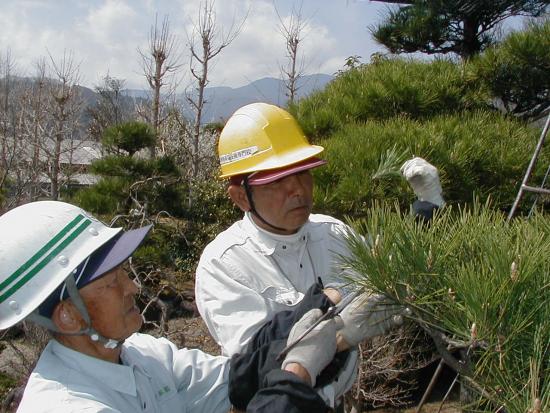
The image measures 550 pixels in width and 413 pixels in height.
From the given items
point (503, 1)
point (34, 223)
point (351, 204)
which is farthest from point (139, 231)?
point (503, 1)

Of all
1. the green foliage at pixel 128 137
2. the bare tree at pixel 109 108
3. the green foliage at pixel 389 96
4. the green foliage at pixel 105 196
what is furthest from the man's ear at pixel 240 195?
the bare tree at pixel 109 108

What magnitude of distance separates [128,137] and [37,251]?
4622 mm

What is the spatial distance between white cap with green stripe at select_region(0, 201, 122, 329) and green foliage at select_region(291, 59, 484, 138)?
2491mm

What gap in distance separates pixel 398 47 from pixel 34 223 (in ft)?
13.7

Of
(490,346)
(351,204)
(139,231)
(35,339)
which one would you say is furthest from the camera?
(35,339)

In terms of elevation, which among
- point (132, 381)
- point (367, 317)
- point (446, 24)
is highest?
point (446, 24)

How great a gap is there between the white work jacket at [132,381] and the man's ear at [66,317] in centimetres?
5

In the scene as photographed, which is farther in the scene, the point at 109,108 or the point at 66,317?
the point at 109,108

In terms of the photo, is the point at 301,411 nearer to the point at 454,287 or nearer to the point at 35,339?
the point at 454,287

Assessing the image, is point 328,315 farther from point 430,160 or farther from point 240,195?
point 430,160

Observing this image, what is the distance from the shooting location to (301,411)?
1.12 m

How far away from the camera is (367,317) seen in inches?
44.6

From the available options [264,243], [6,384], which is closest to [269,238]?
[264,243]

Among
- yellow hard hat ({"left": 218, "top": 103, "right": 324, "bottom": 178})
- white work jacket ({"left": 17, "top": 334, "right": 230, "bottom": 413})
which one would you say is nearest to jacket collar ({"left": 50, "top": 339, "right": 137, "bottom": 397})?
white work jacket ({"left": 17, "top": 334, "right": 230, "bottom": 413})
